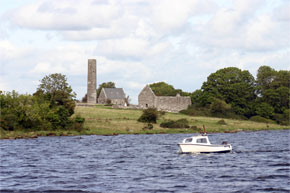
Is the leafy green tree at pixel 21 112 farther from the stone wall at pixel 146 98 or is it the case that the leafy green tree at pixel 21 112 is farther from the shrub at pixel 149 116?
the stone wall at pixel 146 98

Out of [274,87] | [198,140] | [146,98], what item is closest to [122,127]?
[198,140]

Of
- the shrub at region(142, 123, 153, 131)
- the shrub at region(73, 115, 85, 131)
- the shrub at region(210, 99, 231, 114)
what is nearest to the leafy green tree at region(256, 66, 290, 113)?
the shrub at region(210, 99, 231, 114)

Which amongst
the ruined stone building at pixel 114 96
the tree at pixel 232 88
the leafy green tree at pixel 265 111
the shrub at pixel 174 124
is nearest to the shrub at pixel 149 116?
the shrub at pixel 174 124

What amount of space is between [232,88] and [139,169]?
8708 centimetres

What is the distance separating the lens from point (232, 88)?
12150cm

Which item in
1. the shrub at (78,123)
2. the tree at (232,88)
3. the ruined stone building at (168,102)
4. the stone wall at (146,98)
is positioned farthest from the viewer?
the stone wall at (146,98)

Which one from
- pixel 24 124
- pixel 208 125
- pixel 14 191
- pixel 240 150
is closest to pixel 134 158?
pixel 240 150

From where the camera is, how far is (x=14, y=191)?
28.8 m

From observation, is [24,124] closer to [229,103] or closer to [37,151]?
[37,151]

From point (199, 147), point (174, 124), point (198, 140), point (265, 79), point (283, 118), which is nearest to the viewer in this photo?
point (199, 147)

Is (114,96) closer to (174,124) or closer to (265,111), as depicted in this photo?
(265,111)

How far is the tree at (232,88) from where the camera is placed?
121 metres

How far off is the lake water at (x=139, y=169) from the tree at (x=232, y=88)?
6502 cm

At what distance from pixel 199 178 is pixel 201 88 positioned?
95.6 metres
